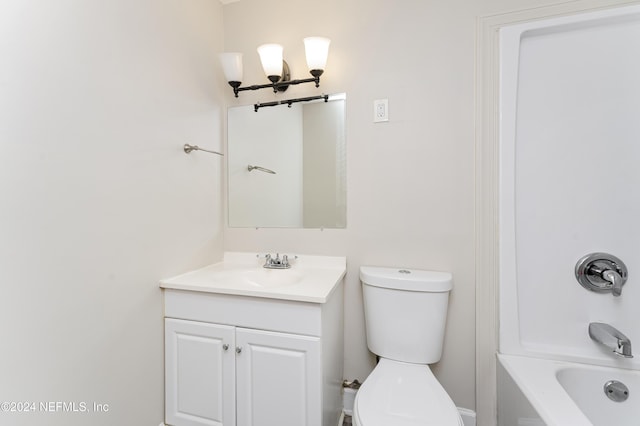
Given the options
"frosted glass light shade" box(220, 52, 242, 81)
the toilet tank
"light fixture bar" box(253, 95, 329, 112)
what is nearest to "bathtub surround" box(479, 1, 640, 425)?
the toilet tank

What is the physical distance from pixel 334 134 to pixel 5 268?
139 centimetres

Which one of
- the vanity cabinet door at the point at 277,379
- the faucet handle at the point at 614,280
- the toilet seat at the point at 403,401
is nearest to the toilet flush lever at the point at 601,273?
the faucet handle at the point at 614,280

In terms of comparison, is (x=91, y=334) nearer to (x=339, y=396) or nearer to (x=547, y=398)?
(x=339, y=396)

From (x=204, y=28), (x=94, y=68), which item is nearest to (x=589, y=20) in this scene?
(x=204, y=28)

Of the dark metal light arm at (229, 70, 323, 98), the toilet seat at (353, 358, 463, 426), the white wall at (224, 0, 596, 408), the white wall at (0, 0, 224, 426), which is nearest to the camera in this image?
the white wall at (0, 0, 224, 426)

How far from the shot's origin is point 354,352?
159 centimetres

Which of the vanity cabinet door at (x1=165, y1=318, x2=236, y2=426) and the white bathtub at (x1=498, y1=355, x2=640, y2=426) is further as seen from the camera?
the vanity cabinet door at (x1=165, y1=318, x2=236, y2=426)

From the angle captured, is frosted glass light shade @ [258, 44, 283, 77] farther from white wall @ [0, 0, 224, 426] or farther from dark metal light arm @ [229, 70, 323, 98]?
white wall @ [0, 0, 224, 426]

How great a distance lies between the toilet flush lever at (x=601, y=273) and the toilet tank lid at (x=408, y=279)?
569 mm

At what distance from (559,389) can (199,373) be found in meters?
1.46

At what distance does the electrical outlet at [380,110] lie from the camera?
151cm

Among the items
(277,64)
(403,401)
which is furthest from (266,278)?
(277,64)

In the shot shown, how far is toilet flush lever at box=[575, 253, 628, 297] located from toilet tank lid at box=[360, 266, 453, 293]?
57 cm

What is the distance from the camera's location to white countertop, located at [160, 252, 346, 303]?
3.86 ft
